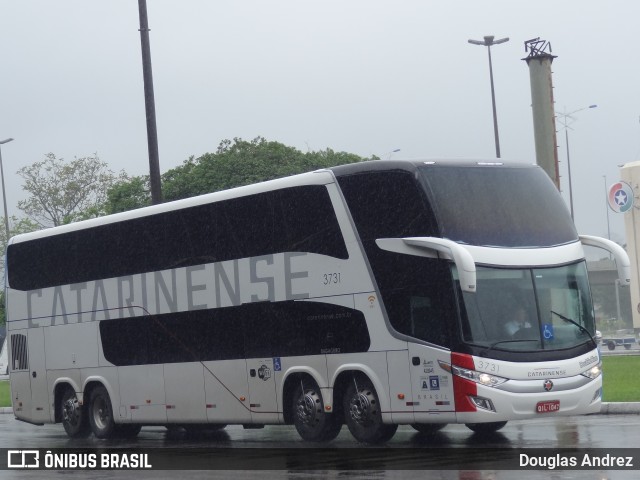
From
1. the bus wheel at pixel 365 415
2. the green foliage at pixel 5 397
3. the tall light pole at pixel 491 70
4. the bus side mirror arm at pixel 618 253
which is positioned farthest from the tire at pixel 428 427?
the tall light pole at pixel 491 70

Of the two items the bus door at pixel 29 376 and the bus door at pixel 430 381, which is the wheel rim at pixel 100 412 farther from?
the bus door at pixel 430 381

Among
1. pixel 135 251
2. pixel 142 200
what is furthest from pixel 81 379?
pixel 142 200

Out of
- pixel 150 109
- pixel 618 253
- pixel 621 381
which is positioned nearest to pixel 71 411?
pixel 150 109

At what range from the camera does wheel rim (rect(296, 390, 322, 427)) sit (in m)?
18.2

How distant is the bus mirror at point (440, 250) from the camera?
15.9m

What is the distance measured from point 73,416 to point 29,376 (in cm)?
179

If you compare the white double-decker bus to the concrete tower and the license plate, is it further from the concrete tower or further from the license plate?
the concrete tower

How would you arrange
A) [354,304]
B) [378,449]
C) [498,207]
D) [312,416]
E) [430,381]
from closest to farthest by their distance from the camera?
1. [430,381]
2. [378,449]
3. [498,207]
4. [354,304]
5. [312,416]

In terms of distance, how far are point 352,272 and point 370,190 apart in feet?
3.91

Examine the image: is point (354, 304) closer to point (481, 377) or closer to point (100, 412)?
point (481, 377)

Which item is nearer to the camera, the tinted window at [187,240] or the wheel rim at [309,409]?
the wheel rim at [309,409]

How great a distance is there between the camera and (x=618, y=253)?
17688 millimetres

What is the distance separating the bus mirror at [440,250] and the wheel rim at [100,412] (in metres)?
7.86

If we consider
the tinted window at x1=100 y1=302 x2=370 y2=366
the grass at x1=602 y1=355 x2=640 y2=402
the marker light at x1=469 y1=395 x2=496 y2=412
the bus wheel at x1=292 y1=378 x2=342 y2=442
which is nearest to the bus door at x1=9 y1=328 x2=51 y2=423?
the tinted window at x1=100 y1=302 x2=370 y2=366
